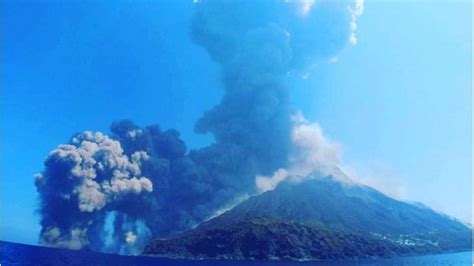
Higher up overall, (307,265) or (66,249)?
(66,249)

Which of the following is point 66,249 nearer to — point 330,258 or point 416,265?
point 330,258

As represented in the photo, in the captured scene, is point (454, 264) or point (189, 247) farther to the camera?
point (189, 247)

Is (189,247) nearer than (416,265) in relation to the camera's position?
No

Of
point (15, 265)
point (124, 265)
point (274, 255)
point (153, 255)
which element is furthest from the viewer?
point (153, 255)

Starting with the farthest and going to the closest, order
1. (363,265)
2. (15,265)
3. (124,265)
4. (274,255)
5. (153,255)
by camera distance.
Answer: (153,255) < (274,255) < (363,265) < (124,265) < (15,265)

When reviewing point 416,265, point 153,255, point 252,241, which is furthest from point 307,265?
point 153,255

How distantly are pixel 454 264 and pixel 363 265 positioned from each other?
31672 millimetres

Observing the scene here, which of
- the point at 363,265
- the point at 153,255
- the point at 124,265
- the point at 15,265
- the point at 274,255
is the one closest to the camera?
the point at 15,265

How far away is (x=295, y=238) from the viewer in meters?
194

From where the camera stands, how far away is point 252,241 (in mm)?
188750

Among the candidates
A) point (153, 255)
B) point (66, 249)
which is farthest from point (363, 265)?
point (66, 249)

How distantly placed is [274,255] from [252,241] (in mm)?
11982

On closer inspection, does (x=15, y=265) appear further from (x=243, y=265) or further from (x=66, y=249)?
(x=66, y=249)

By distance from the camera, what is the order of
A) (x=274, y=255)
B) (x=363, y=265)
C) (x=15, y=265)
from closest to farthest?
1. (x=15, y=265)
2. (x=363, y=265)
3. (x=274, y=255)
